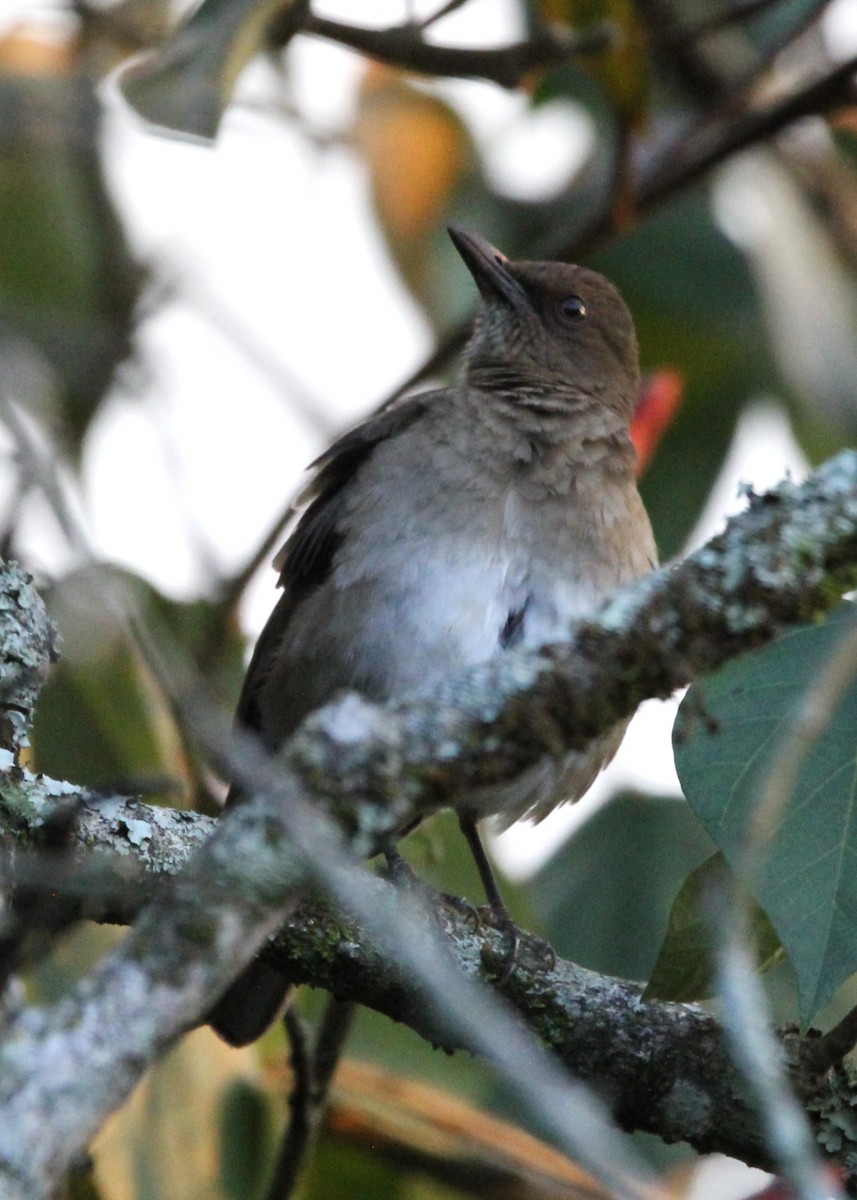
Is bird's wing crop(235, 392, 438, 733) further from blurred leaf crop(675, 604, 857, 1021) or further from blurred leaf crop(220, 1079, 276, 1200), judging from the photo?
blurred leaf crop(675, 604, 857, 1021)

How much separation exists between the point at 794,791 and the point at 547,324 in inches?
123

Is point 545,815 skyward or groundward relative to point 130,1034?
groundward

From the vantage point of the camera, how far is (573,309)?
19.5 feet

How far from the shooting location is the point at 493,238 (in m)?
7.16

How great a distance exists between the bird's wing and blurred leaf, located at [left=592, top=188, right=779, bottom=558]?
164cm

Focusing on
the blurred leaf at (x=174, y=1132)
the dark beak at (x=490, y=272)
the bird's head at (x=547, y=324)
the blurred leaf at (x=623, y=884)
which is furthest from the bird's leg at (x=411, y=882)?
the dark beak at (x=490, y=272)

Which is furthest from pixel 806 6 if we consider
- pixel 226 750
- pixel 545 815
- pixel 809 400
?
pixel 226 750

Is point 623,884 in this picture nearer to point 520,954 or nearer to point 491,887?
point 491,887

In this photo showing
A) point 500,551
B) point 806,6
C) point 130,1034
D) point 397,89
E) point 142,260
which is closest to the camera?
point 130,1034

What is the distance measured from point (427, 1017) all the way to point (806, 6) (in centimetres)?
427

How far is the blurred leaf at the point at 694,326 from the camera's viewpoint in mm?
6484

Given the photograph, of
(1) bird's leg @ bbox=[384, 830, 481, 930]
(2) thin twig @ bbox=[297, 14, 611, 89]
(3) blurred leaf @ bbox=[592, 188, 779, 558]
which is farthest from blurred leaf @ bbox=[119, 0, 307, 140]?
(3) blurred leaf @ bbox=[592, 188, 779, 558]

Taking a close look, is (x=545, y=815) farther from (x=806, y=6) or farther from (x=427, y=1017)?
(x=806, y=6)

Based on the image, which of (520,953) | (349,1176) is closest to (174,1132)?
(349,1176)
